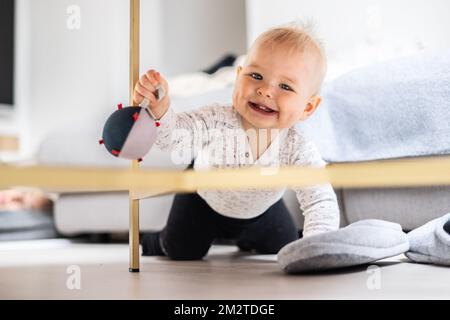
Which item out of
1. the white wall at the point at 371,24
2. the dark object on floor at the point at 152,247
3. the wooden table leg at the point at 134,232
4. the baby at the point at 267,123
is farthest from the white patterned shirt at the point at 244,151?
the white wall at the point at 371,24

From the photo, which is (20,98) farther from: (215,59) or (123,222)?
(123,222)

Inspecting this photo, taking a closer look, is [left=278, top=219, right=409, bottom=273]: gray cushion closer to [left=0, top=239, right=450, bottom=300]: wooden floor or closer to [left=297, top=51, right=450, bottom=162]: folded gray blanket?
[left=0, top=239, right=450, bottom=300]: wooden floor

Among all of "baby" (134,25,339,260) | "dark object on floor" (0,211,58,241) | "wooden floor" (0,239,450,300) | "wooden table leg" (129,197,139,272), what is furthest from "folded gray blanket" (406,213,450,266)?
"dark object on floor" (0,211,58,241)

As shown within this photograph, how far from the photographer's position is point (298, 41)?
92cm

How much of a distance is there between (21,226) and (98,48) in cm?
140

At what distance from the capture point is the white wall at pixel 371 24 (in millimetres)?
1680

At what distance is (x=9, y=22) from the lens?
9.92 ft

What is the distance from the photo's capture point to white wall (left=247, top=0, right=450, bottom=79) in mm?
1680

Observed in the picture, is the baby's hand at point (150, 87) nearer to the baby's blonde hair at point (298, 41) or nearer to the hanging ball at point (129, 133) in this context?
the hanging ball at point (129, 133)

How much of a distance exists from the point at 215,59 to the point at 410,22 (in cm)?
104

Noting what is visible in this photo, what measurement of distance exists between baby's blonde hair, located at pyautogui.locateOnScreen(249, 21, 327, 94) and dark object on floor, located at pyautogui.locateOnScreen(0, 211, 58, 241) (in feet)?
3.60

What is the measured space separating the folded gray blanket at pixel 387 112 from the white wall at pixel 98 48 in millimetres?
1537

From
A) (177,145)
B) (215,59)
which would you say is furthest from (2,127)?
(177,145)

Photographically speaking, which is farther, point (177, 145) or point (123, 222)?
point (123, 222)
